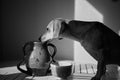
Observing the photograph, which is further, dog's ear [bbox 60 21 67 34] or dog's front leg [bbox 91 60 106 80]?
dog's ear [bbox 60 21 67 34]

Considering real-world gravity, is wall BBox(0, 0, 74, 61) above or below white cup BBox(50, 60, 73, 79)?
above

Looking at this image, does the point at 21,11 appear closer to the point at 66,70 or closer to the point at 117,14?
the point at 117,14

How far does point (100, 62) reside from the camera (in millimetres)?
1319

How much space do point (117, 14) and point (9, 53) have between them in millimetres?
1707

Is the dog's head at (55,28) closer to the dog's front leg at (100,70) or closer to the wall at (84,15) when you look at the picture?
the dog's front leg at (100,70)

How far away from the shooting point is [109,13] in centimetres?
291

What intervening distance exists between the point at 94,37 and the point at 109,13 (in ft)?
5.42

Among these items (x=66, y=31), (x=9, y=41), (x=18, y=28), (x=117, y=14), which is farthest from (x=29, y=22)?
(x=66, y=31)

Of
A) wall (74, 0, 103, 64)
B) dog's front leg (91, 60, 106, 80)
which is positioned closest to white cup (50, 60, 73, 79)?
dog's front leg (91, 60, 106, 80)

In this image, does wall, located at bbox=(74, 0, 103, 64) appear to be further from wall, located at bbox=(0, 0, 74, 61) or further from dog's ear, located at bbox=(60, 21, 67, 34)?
dog's ear, located at bbox=(60, 21, 67, 34)

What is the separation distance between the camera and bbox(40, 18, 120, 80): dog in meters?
1.35

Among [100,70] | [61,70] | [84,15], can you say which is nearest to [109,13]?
[84,15]

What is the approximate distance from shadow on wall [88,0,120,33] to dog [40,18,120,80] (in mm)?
1430

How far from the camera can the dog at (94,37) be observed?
135 cm
